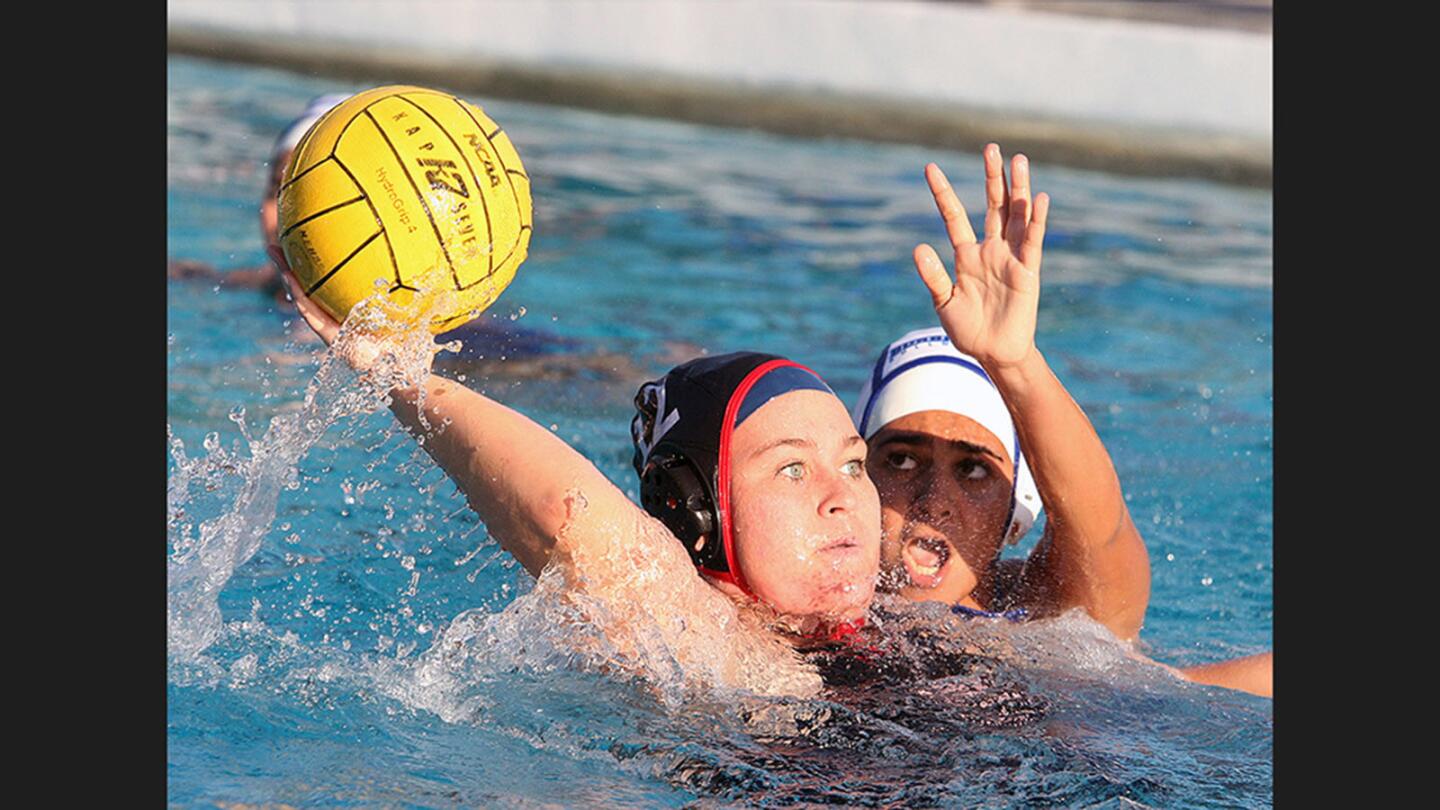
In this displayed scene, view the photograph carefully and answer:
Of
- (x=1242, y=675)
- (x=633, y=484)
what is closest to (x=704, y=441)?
(x=1242, y=675)

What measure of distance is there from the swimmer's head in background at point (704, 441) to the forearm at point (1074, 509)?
438 millimetres

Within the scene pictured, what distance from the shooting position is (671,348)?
655 cm

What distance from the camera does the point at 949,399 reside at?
4027 millimetres

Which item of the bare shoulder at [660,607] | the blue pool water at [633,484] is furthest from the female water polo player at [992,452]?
the bare shoulder at [660,607]

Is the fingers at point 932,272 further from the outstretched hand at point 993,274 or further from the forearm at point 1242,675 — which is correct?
the forearm at point 1242,675

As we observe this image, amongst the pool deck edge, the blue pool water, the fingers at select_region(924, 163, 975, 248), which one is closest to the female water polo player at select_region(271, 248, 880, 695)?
the blue pool water

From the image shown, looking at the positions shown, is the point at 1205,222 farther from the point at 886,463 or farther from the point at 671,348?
the point at 886,463

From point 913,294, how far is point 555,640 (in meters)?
4.65

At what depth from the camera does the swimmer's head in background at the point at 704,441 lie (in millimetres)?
3113

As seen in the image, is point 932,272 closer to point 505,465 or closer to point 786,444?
point 786,444

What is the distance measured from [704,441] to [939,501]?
0.90 metres

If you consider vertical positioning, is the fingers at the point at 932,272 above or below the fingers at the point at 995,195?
below

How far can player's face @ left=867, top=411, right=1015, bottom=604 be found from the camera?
385cm

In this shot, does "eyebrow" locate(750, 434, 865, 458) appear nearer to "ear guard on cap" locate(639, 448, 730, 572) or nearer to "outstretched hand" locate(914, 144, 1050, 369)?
"ear guard on cap" locate(639, 448, 730, 572)
